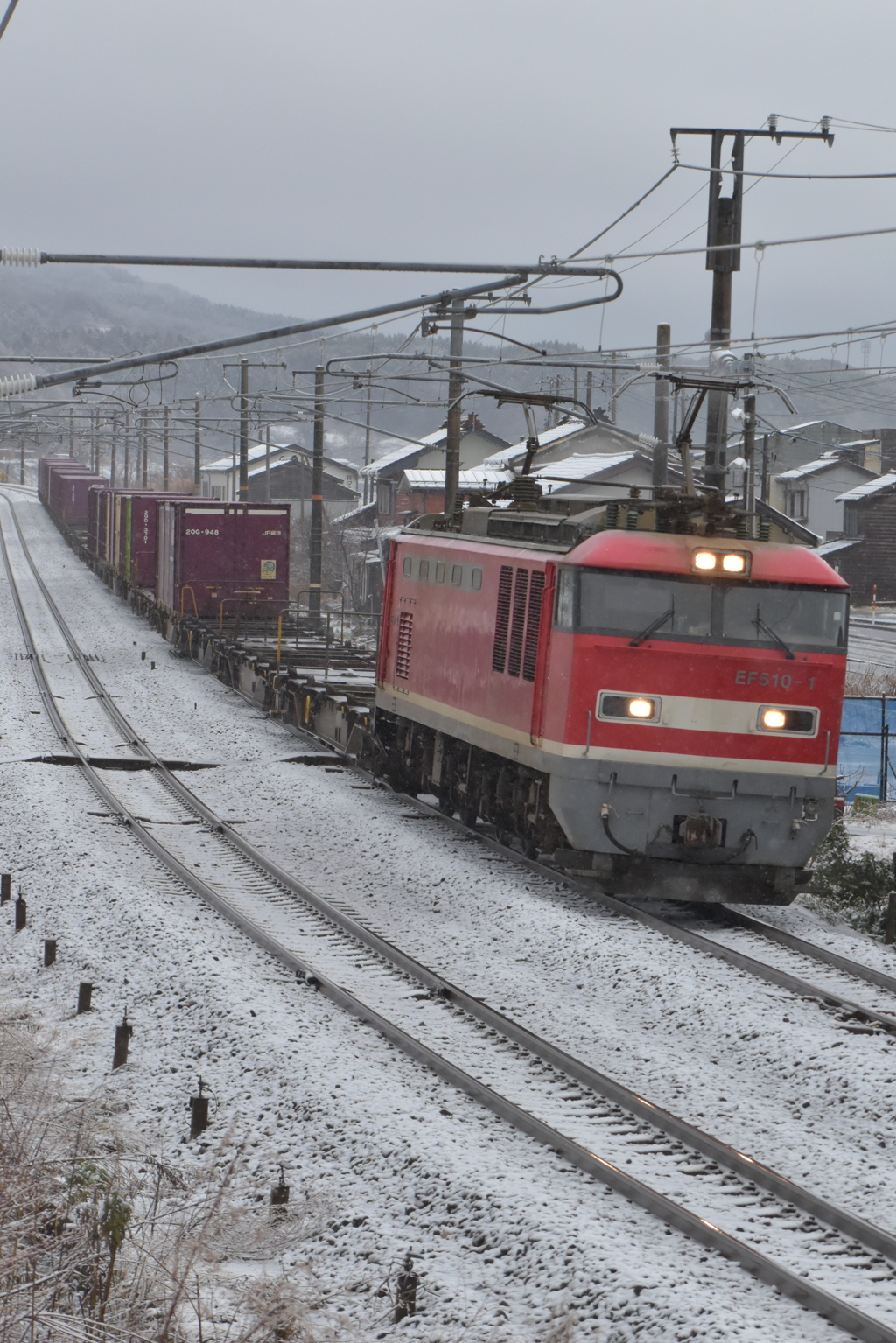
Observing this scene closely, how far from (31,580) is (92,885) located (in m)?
41.4

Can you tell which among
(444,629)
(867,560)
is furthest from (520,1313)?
(867,560)

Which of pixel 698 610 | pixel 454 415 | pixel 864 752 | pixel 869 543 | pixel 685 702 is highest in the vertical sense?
pixel 454 415

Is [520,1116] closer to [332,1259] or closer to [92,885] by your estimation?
[332,1259]

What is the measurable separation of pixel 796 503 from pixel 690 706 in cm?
5897

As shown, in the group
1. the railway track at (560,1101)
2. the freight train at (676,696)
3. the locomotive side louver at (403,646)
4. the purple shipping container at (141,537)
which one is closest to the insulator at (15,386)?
the railway track at (560,1101)

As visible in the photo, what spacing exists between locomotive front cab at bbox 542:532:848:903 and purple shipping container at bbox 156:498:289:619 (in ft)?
66.8

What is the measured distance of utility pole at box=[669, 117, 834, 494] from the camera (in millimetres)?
18453

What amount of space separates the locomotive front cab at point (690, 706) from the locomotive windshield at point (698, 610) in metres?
0.01

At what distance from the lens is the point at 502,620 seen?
47.0 feet

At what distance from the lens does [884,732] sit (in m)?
20.1

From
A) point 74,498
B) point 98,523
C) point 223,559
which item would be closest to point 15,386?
point 223,559

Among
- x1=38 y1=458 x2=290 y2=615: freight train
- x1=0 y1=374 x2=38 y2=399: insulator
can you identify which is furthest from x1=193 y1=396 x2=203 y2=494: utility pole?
x1=0 y1=374 x2=38 y2=399: insulator

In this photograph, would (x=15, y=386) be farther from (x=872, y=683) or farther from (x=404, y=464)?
(x=404, y=464)

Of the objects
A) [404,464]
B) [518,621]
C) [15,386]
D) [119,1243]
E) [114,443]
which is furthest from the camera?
[114,443]
